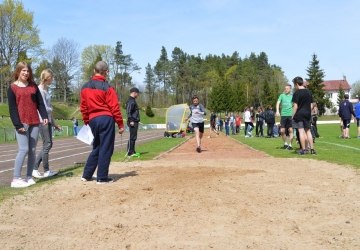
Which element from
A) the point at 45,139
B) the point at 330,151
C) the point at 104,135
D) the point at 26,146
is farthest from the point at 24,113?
the point at 330,151

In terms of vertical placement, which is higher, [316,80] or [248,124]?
[316,80]

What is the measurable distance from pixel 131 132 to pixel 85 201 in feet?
22.3

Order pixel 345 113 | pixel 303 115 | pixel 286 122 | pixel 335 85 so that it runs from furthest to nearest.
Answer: pixel 335 85, pixel 345 113, pixel 286 122, pixel 303 115

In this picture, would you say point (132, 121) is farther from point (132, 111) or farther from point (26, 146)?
point (26, 146)

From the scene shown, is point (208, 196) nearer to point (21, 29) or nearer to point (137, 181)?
point (137, 181)

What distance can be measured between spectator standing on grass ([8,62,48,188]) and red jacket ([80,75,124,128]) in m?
0.92

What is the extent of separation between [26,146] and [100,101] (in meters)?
1.50

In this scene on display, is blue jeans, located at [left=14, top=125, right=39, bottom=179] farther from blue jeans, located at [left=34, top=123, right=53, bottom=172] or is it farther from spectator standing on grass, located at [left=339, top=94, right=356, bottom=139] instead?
spectator standing on grass, located at [left=339, top=94, right=356, bottom=139]

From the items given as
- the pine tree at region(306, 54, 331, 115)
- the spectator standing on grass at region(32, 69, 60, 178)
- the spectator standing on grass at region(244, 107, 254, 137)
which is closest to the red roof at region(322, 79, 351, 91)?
the pine tree at region(306, 54, 331, 115)

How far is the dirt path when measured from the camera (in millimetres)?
3857

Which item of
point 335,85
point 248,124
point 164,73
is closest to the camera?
point 248,124

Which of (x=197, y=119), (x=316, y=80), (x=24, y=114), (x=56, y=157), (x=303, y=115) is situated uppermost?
(x=316, y=80)

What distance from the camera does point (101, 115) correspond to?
7.05 meters

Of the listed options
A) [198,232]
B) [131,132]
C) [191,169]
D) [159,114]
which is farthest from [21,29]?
[198,232]
